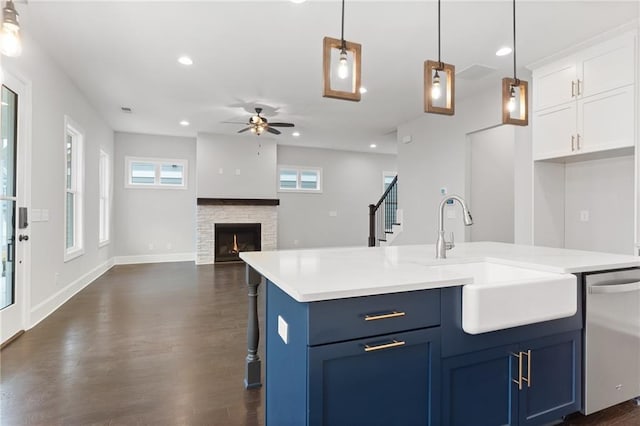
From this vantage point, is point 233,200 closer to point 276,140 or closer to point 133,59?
point 276,140

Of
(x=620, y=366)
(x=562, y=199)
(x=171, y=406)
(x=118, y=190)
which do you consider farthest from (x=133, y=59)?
(x=562, y=199)

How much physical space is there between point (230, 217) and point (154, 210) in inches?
70.8

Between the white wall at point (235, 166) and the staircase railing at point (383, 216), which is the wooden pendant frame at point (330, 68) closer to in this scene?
the staircase railing at point (383, 216)

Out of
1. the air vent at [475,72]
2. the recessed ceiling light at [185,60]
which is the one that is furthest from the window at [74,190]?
the air vent at [475,72]

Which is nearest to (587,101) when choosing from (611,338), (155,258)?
(611,338)

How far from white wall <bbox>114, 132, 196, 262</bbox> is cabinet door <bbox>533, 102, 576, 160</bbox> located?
705 cm

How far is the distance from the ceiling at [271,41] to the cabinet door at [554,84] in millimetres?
186

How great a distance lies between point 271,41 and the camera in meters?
3.45

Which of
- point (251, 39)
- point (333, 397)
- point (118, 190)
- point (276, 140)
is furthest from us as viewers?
point (276, 140)

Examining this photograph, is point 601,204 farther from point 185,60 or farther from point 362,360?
point 185,60

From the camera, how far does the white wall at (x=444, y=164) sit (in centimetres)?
421

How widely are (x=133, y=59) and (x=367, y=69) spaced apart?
274cm

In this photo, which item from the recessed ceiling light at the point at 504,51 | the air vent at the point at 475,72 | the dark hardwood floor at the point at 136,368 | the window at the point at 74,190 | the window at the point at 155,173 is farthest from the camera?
the window at the point at 155,173

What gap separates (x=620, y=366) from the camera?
6.29ft
